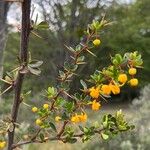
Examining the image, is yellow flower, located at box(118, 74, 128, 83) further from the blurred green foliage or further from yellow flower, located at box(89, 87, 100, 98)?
the blurred green foliage

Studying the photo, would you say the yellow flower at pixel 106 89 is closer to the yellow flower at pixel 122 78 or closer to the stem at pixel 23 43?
the yellow flower at pixel 122 78

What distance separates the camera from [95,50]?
23844 mm

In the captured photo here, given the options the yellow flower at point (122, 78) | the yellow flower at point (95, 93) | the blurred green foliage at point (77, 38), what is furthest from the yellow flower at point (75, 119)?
the blurred green foliage at point (77, 38)

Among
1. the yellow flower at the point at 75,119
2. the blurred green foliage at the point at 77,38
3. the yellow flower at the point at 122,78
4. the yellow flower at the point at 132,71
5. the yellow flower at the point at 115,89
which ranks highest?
the blurred green foliage at the point at 77,38

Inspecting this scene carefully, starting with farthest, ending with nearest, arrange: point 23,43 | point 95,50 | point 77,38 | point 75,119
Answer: point 95,50
point 77,38
point 75,119
point 23,43

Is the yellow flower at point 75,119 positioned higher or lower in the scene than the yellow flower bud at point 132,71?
lower

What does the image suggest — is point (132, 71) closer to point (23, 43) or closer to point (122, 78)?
point (122, 78)

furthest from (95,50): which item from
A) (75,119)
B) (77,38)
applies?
(75,119)

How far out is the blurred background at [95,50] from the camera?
8.33 metres

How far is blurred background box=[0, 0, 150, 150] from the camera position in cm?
833

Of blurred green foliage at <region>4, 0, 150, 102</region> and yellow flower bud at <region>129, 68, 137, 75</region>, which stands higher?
blurred green foliage at <region>4, 0, 150, 102</region>

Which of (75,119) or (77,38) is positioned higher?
(77,38)

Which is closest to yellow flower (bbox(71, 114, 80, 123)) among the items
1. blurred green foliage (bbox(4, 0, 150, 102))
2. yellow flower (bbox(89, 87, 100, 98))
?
yellow flower (bbox(89, 87, 100, 98))

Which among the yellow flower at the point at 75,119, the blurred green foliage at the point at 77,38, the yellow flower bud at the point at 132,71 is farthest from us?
the blurred green foliage at the point at 77,38
